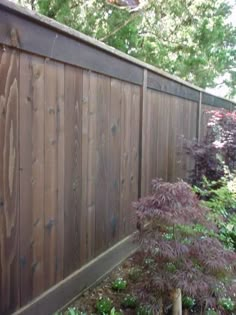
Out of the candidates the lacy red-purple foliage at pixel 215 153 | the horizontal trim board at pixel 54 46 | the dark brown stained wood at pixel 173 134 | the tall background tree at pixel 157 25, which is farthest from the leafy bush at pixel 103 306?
the tall background tree at pixel 157 25

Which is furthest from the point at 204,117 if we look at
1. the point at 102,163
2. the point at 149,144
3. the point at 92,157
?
the point at 92,157

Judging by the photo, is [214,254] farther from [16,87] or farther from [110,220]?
[16,87]

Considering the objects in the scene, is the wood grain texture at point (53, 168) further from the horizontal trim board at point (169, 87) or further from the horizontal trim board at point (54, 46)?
the horizontal trim board at point (169, 87)

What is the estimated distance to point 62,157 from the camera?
7.98ft

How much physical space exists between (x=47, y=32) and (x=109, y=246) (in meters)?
1.75

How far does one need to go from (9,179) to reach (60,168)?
0.51 metres

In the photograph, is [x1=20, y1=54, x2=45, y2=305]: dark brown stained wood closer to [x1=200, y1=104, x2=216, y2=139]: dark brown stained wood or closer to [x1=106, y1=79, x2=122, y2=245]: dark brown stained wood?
[x1=106, y1=79, x2=122, y2=245]: dark brown stained wood

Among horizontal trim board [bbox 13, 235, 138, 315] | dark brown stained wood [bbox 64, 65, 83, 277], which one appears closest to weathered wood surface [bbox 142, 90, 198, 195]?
horizontal trim board [bbox 13, 235, 138, 315]

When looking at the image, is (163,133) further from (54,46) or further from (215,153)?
(54,46)

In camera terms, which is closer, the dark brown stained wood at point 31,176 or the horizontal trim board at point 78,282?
the dark brown stained wood at point 31,176

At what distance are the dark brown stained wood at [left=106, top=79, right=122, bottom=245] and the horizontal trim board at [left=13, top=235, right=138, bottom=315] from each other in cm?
15

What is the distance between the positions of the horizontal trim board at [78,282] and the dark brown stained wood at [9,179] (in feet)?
0.61

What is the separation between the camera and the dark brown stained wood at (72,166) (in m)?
2.48

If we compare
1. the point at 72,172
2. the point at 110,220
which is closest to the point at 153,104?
the point at 110,220
